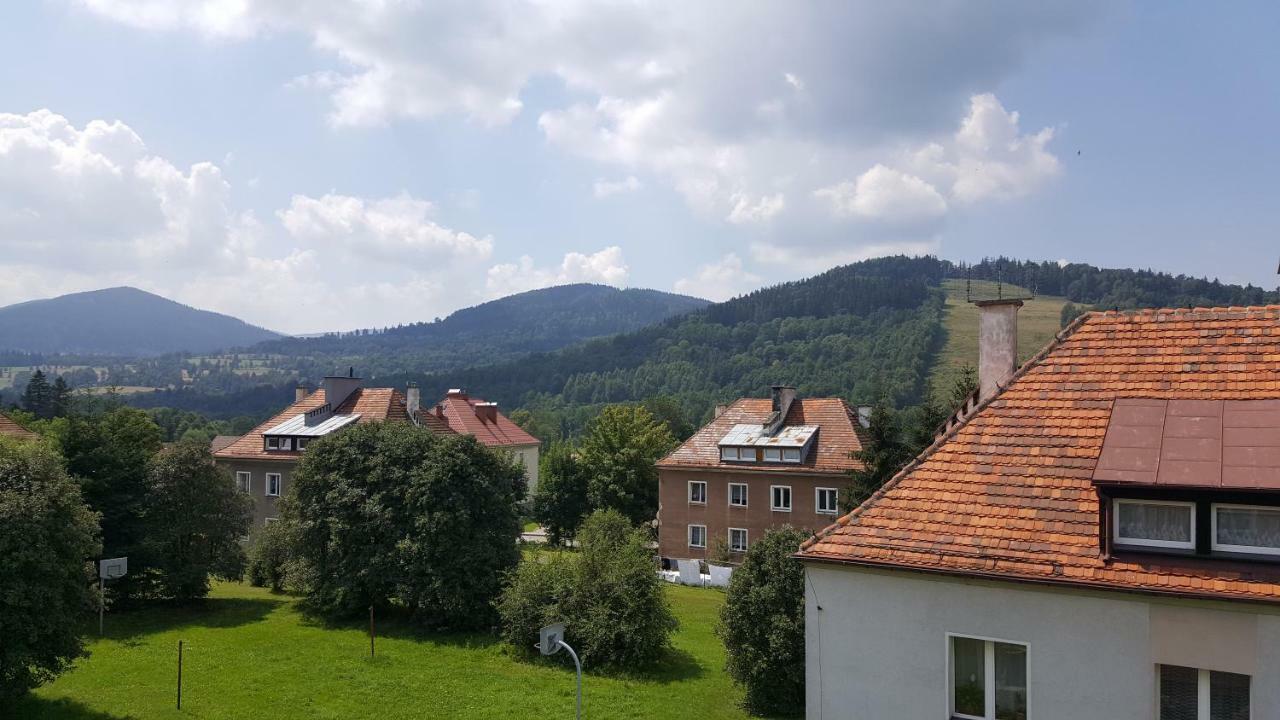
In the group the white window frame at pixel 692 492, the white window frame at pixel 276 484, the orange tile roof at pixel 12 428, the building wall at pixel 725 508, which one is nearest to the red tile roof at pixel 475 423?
the white window frame at pixel 276 484

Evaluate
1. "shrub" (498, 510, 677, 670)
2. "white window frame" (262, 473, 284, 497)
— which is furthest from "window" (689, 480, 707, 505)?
"white window frame" (262, 473, 284, 497)

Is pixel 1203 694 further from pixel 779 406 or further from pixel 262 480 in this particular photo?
pixel 262 480

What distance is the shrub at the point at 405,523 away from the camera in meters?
29.4

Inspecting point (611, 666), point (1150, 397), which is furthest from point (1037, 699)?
point (611, 666)

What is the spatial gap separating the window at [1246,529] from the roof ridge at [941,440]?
3518mm

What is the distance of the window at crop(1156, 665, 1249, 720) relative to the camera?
30.2 ft

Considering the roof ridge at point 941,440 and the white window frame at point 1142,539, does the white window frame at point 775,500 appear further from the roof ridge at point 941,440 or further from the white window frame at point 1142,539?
the white window frame at point 1142,539

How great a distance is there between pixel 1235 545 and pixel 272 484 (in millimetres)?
47990

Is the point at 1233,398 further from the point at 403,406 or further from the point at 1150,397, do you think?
the point at 403,406

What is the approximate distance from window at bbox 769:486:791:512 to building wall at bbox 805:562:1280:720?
32395mm

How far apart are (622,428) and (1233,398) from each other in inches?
1918

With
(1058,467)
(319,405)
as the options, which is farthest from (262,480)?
(1058,467)

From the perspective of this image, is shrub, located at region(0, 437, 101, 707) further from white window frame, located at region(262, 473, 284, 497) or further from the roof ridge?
white window frame, located at region(262, 473, 284, 497)

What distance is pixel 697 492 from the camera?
46.2 meters
